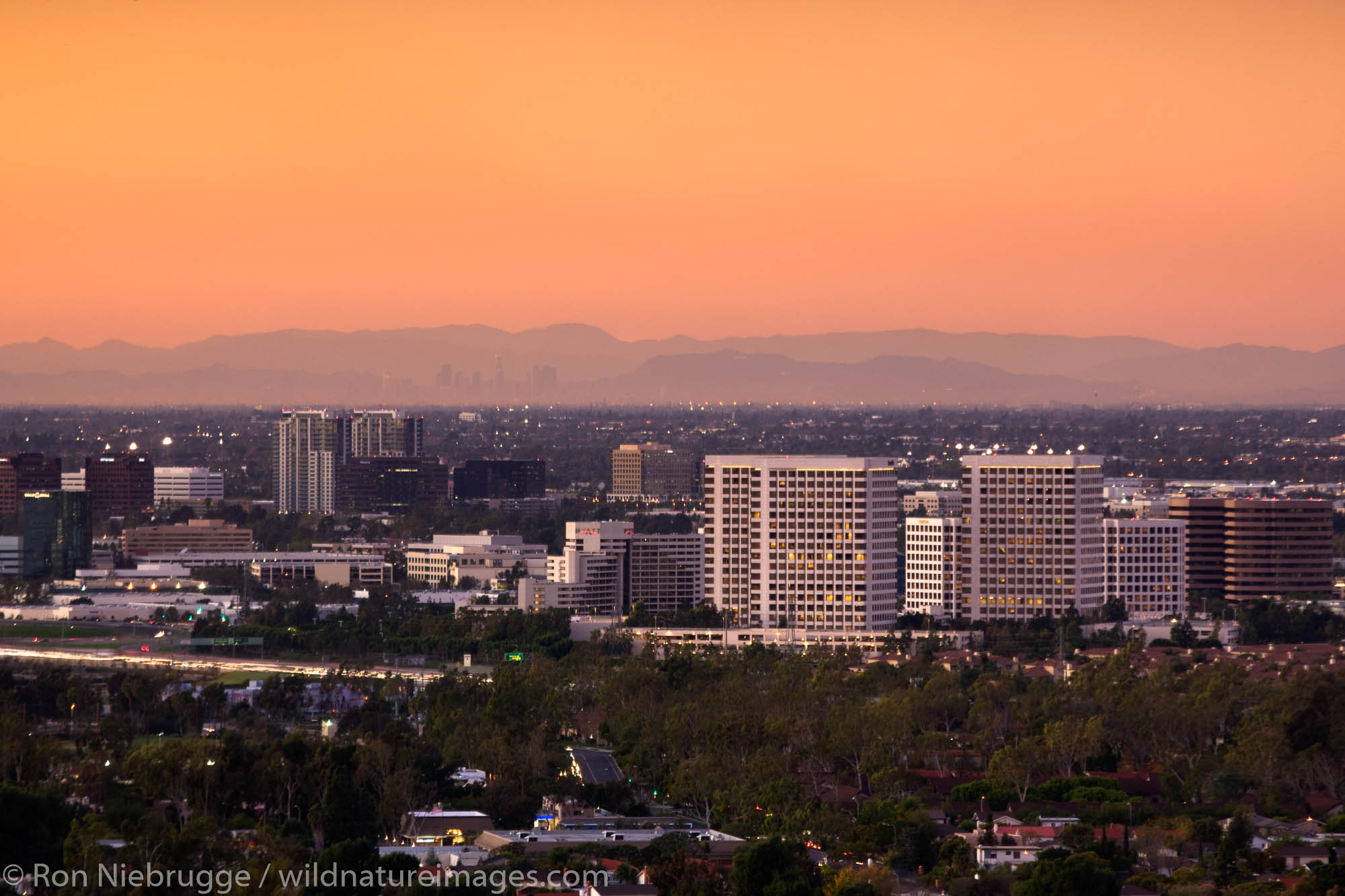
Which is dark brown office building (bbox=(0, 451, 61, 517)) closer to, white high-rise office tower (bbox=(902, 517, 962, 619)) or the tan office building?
the tan office building

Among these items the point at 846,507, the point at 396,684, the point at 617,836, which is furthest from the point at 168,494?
the point at 617,836

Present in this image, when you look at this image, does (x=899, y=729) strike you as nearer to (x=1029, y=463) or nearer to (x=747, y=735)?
(x=747, y=735)

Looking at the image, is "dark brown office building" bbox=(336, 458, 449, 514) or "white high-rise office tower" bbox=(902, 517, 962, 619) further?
"dark brown office building" bbox=(336, 458, 449, 514)

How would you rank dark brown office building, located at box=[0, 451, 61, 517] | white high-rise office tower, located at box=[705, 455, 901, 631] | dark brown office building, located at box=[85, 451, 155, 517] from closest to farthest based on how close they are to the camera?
white high-rise office tower, located at box=[705, 455, 901, 631] → dark brown office building, located at box=[0, 451, 61, 517] → dark brown office building, located at box=[85, 451, 155, 517]

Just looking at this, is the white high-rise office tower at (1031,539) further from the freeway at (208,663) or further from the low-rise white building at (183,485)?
the low-rise white building at (183,485)

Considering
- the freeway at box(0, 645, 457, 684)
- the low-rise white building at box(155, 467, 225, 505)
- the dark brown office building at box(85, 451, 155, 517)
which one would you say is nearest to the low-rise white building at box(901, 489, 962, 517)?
the freeway at box(0, 645, 457, 684)

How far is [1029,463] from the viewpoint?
7600 centimetres

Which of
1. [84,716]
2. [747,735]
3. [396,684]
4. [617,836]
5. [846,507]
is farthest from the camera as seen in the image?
[846,507]

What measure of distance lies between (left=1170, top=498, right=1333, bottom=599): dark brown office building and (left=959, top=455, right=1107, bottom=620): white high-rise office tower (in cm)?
823

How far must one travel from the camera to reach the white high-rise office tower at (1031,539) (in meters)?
74.8

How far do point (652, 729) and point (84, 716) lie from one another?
41.8 ft

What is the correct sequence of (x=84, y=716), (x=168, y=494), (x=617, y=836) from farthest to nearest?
(x=168, y=494), (x=84, y=716), (x=617, y=836)

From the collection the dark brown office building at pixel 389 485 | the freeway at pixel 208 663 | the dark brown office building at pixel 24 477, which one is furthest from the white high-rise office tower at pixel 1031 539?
the dark brown office building at pixel 389 485

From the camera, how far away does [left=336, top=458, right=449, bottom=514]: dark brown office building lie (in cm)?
13612
